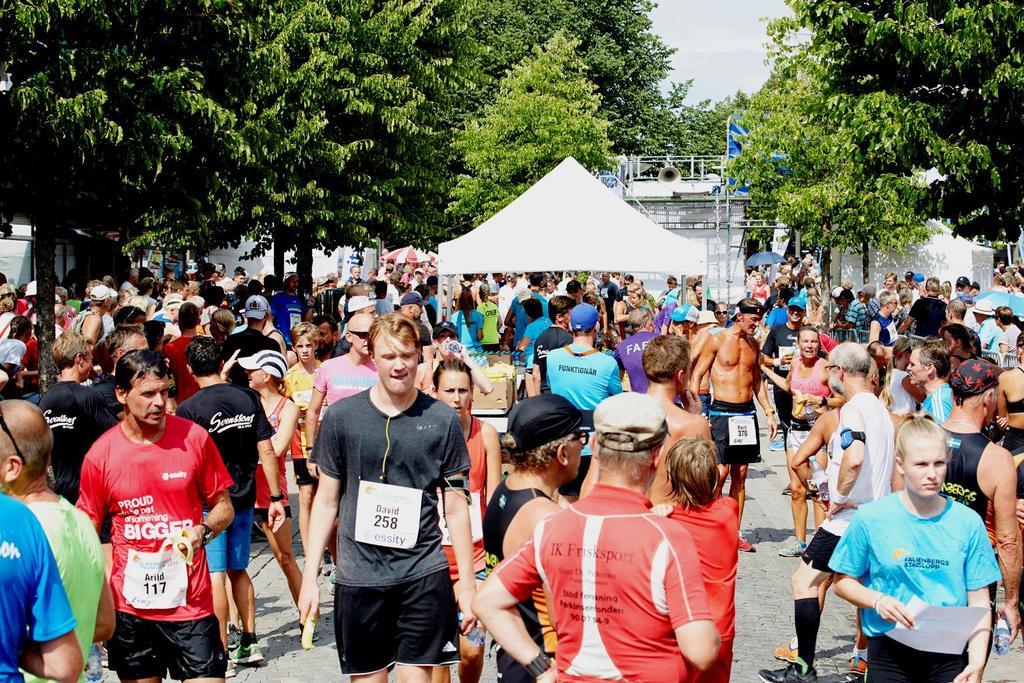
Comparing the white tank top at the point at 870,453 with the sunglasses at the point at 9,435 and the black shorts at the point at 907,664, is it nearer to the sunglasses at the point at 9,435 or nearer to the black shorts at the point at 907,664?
the black shorts at the point at 907,664

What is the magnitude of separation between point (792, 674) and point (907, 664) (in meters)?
2.46

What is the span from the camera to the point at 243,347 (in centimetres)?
841

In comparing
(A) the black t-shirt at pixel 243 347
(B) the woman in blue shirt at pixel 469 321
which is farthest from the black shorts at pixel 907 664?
(B) the woman in blue shirt at pixel 469 321

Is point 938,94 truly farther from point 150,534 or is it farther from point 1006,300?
point 150,534

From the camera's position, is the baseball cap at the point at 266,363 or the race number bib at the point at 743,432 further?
the race number bib at the point at 743,432

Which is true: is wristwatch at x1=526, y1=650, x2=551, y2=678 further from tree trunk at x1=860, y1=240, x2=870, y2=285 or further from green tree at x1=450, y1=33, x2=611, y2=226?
tree trunk at x1=860, y1=240, x2=870, y2=285

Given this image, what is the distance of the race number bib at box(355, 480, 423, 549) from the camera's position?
496 cm

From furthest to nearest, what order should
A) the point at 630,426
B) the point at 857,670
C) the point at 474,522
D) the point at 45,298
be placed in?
the point at 45,298
the point at 857,670
the point at 474,522
the point at 630,426

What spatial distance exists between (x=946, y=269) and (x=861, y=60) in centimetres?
2123

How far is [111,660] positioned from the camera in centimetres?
543

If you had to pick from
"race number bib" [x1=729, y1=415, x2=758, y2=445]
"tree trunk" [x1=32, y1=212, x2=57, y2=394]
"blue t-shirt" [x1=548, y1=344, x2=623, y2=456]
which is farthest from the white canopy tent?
"blue t-shirt" [x1=548, y1=344, x2=623, y2=456]

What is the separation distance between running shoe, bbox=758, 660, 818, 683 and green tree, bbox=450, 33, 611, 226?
28042mm

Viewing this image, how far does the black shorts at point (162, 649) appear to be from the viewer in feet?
17.7

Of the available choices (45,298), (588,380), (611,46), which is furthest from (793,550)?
(611,46)
